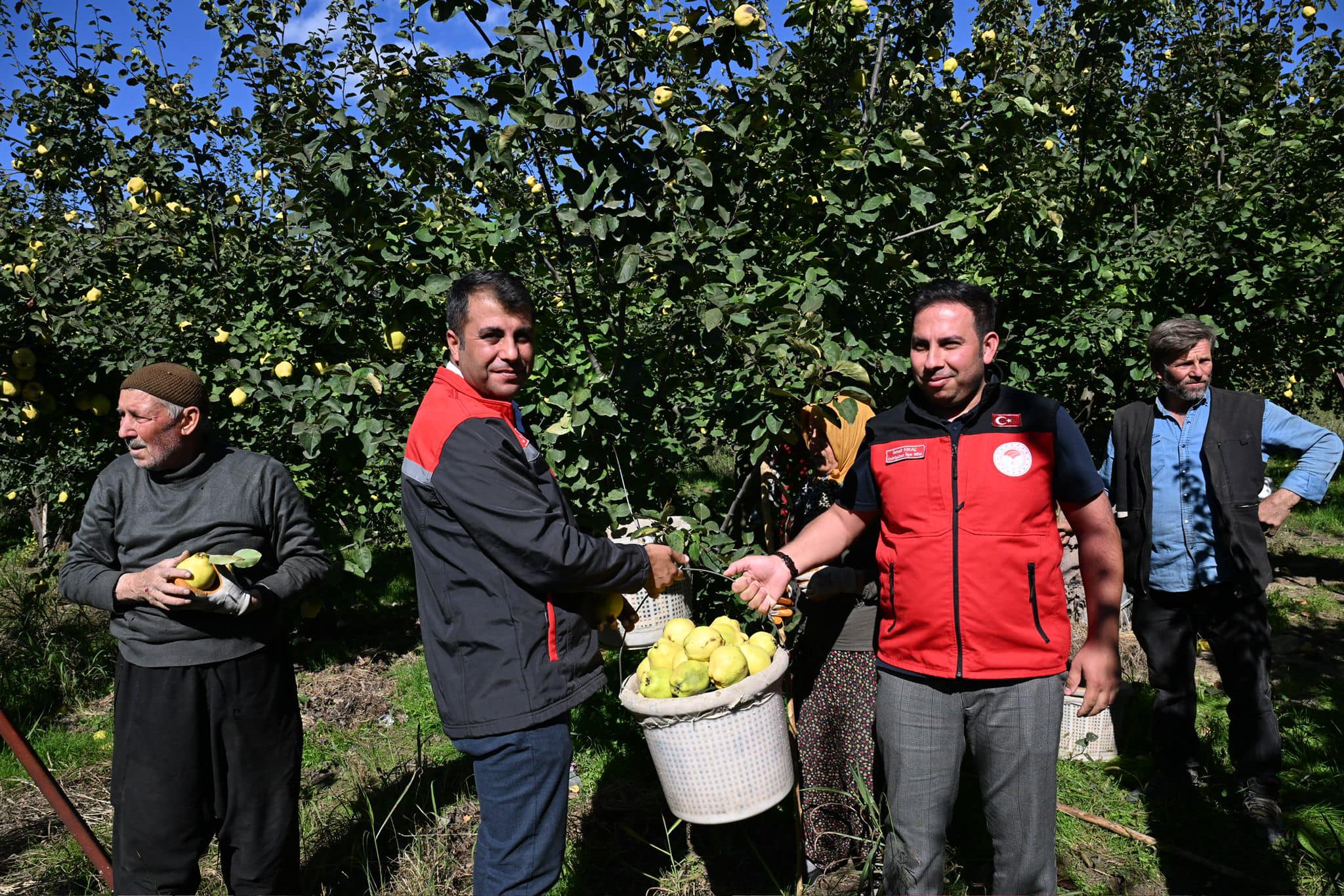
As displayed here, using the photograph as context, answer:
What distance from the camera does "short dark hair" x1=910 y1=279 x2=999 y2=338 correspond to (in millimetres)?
1985

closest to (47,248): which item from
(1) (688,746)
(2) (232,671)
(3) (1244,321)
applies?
(2) (232,671)

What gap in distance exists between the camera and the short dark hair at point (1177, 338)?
298 cm

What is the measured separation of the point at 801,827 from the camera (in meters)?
2.59

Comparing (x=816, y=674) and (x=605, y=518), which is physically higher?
(x=605, y=518)

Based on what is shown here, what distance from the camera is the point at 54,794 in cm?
228

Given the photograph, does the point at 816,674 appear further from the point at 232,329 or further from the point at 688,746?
the point at 232,329

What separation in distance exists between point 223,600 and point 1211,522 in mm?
3135

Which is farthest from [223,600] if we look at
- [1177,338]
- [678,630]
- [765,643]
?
[1177,338]

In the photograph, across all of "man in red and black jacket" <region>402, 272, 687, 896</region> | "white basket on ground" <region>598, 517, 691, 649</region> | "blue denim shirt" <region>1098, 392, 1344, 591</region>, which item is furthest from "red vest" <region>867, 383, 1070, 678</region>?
"blue denim shirt" <region>1098, 392, 1344, 591</region>

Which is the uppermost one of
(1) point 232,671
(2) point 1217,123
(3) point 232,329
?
(2) point 1217,123

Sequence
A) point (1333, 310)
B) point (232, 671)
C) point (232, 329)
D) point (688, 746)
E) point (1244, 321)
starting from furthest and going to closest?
point (1244, 321) < point (1333, 310) < point (232, 329) < point (232, 671) < point (688, 746)

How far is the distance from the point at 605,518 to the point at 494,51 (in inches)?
52.6

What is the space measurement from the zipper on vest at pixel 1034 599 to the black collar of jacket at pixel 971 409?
0.35 m

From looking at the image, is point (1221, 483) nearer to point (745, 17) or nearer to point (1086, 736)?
point (1086, 736)
